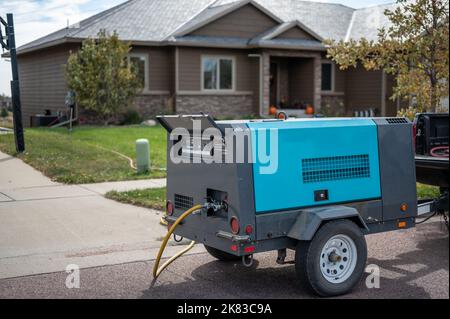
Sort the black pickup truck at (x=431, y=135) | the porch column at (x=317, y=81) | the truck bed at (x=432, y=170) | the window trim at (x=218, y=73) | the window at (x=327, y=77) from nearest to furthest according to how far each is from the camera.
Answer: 1. the truck bed at (x=432, y=170)
2. the black pickup truck at (x=431, y=135)
3. the window trim at (x=218, y=73)
4. the porch column at (x=317, y=81)
5. the window at (x=327, y=77)

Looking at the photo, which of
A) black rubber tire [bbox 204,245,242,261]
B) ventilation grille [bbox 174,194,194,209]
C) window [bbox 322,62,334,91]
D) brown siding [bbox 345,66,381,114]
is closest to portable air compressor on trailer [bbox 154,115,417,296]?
ventilation grille [bbox 174,194,194,209]

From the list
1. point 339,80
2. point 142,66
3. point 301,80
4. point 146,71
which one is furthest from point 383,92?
point 142,66

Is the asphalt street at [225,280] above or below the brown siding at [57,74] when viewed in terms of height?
below

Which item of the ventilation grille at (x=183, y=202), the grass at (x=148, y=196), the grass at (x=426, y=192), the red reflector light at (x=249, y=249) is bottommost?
the grass at (x=426, y=192)

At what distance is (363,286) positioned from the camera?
6055 millimetres

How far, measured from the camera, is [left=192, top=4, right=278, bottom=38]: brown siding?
24.5m

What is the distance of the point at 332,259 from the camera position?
573cm

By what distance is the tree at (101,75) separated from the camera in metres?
20.9

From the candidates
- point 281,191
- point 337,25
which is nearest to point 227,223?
point 281,191

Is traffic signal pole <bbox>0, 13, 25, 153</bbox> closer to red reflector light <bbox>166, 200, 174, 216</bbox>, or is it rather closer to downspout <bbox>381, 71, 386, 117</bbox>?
red reflector light <bbox>166, 200, 174, 216</bbox>

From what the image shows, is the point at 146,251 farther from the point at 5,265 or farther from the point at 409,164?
the point at 409,164

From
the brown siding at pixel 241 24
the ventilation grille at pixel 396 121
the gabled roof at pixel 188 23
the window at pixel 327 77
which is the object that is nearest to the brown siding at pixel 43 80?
the gabled roof at pixel 188 23

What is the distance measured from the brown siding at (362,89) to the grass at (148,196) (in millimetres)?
17080

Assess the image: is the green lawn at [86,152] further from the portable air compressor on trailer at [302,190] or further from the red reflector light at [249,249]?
the red reflector light at [249,249]
